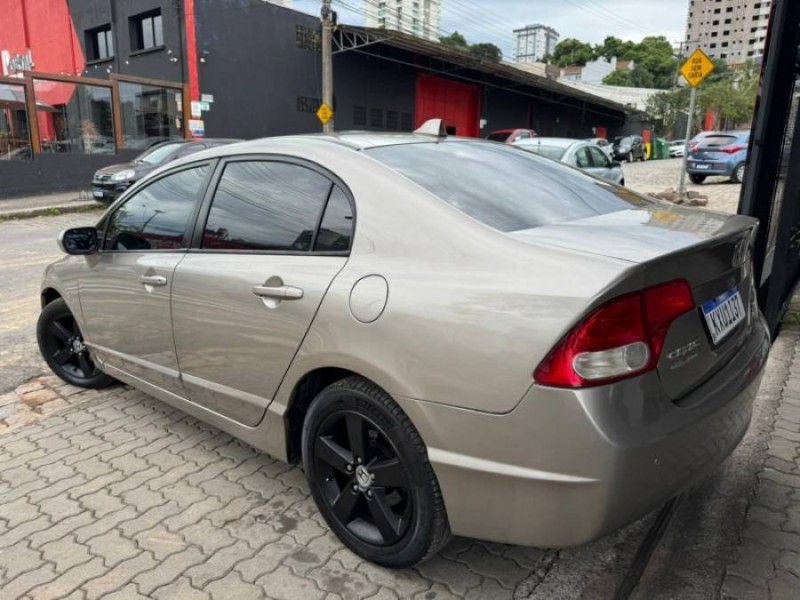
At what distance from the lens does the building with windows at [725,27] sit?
97.0 meters

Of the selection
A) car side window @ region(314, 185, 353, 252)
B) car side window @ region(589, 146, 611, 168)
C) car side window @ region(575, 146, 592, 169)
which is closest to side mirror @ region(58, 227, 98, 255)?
car side window @ region(314, 185, 353, 252)

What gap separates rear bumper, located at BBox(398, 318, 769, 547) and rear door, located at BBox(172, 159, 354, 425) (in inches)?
25.6

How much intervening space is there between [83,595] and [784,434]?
10.8 ft

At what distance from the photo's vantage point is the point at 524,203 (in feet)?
7.67

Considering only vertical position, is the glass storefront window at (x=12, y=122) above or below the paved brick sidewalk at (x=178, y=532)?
above

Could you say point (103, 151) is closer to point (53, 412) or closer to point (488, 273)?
point (53, 412)

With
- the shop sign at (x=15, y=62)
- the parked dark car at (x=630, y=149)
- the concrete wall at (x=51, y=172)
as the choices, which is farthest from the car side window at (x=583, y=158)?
the shop sign at (x=15, y=62)

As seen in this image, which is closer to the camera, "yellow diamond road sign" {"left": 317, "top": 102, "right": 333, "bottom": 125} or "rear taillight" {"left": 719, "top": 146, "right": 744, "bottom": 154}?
"rear taillight" {"left": 719, "top": 146, "right": 744, "bottom": 154}

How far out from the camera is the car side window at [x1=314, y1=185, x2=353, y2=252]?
90.7 inches

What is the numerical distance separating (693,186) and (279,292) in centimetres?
1788

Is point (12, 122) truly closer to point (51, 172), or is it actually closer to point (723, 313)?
point (51, 172)

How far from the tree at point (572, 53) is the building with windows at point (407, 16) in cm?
5893

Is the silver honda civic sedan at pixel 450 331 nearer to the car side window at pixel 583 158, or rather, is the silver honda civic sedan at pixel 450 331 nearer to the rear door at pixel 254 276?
the rear door at pixel 254 276

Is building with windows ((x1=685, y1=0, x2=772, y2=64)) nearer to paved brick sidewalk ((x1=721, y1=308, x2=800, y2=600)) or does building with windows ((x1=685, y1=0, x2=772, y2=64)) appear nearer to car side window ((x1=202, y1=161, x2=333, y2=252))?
paved brick sidewalk ((x1=721, y1=308, x2=800, y2=600))
